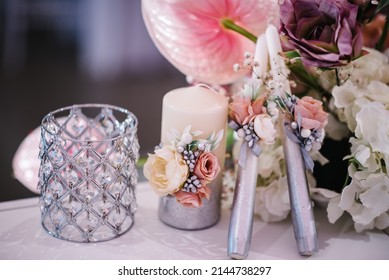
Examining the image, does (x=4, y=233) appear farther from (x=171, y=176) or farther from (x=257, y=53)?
(x=257, y=53)

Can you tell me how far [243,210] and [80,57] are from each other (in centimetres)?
223

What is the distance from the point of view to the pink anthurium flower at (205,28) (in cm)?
76

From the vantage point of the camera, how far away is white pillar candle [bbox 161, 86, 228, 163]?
28.3 inches

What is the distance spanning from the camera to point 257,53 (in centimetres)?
73

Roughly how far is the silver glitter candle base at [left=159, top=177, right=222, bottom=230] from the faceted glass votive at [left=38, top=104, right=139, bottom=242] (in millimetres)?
47

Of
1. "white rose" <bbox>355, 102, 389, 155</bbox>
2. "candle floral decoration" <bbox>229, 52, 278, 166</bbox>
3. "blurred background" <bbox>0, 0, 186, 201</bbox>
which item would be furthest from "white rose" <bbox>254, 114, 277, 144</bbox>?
"blurred background" <bbox>0, 0, 186, 201</bbox>

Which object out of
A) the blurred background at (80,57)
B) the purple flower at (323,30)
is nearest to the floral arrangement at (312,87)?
the purple flower at (323,30)

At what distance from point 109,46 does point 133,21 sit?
0.52 ft

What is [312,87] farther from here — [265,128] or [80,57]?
[80,57]

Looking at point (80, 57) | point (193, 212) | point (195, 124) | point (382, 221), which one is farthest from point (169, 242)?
point (80, 57)

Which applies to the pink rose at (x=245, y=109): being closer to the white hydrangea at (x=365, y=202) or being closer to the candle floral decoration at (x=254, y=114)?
the candle floral decoration at (x=254, y=114)

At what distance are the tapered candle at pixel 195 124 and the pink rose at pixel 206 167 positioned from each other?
0.12 feet

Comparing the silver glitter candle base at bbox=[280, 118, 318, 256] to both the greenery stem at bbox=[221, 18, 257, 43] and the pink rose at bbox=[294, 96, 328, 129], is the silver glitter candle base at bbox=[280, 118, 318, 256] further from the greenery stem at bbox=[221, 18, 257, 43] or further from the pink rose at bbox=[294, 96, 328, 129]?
the greenery stem at bbox=[221, 18, 257, 43]

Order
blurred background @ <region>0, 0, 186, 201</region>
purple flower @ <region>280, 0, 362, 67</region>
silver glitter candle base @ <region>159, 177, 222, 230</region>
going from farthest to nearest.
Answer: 1. blurred background @ <region>0, 0, 186, 201</region>
2. silver glitter candle base @ <region>159, 177, 222, 230</region>
3. purple flower @ <region>280, 0, 362, 67</region>
